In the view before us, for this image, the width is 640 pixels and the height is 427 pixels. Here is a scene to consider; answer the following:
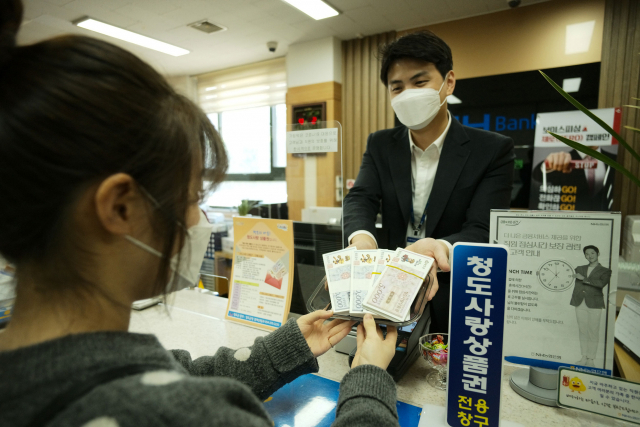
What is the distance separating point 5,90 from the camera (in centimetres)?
44

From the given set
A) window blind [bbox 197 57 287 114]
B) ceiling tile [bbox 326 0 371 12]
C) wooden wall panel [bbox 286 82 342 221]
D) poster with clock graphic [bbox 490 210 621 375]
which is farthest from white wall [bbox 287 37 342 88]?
poster with clock graphic [bbox 490 210 621 375]

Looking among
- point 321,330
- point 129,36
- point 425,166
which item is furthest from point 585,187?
point 129,36

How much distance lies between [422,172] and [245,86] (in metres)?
4.92

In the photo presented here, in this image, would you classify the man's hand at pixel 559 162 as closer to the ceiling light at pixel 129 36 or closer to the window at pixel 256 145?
the window at pixel 256 145

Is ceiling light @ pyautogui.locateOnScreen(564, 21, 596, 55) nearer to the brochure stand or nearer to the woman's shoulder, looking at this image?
the brochure stand

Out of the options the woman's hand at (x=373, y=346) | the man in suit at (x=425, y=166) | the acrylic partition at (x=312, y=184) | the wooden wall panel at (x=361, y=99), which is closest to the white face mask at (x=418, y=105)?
the man in suit at (x=425, y=166)

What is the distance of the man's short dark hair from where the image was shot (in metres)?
1.50

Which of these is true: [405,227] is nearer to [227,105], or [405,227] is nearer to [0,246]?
[0,246]

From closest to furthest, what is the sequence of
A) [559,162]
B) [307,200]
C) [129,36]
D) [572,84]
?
[307,200], [559,162], [572,84], [129,36]

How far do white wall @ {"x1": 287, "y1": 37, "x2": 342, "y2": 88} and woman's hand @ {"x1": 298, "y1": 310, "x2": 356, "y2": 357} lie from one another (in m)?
4.28

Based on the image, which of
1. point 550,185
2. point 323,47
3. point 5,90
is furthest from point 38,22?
point 550,185

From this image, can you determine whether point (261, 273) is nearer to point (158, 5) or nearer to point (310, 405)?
point (310, 405)

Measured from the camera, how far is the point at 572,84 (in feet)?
11.8

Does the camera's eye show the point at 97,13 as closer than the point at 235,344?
No
